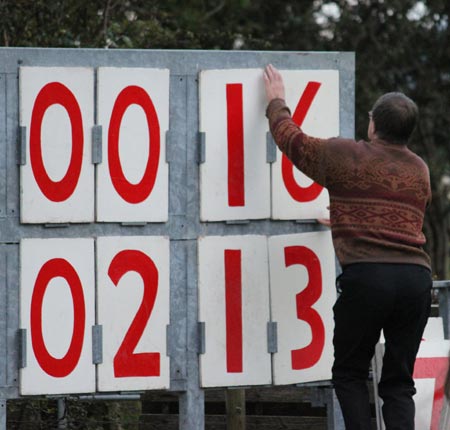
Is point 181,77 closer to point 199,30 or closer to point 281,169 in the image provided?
point 281,169

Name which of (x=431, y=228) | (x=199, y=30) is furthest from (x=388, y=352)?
(x=431, y=228)

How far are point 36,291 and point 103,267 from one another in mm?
337

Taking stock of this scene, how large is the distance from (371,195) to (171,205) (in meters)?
1.03

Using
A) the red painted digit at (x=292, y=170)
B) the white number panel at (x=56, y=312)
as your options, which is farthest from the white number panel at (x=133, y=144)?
the red painted digit at (x=292, y=170)

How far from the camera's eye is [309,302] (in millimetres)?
6246

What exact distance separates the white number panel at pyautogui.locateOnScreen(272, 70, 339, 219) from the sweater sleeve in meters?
0.27

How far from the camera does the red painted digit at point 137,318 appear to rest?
5.95 metres

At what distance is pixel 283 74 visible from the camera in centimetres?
617

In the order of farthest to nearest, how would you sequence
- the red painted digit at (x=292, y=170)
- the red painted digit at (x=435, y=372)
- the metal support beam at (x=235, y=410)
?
the metal support beam at (x=235, y=410), the red painted digit at (x=435, y=372), the red painted digit at (x=292, y=170)

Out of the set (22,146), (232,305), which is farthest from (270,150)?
(22,146)

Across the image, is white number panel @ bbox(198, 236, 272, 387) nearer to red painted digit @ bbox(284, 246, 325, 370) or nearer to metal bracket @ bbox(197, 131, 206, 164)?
red painted digit @ bbox(284, 246, 325, 370)

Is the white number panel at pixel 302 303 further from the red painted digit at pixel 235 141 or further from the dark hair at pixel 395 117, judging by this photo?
the dark hair at pixel 395 117

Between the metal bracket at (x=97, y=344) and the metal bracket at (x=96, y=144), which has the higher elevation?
the metal bracket at (x=96, y=144)

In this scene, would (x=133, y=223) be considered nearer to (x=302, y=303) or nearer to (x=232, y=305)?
(x=232, y=305)
